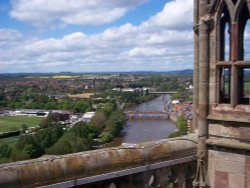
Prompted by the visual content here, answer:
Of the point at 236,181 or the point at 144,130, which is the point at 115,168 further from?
the point at 144,130

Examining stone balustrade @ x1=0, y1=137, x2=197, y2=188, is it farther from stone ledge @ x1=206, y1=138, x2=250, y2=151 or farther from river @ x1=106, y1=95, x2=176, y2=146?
river @ x1=106, y1=95, x2=176, y2=146

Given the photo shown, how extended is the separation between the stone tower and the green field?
143684mm

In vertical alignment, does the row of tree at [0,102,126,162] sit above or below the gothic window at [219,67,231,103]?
below

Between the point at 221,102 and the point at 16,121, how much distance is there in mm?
168096

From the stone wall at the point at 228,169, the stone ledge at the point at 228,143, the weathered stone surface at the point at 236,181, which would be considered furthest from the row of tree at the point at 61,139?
the weathered stone surface at the point at 236,181

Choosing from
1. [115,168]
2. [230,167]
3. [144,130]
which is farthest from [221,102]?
[144,130]

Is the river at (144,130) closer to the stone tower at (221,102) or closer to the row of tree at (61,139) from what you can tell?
the row of tree at (61,139)

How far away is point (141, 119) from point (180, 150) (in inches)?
5992

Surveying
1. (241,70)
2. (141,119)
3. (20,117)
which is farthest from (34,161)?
(20,117)

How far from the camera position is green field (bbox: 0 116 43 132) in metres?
152

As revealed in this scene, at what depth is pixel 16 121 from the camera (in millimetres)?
168375

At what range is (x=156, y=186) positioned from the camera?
22.9ft

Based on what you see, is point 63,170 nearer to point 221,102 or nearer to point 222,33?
point 221,102

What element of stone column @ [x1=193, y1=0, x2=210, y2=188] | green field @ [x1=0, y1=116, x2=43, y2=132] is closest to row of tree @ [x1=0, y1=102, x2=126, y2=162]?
green field @ [x1=0, y1=116, x2=43, y2=132]
